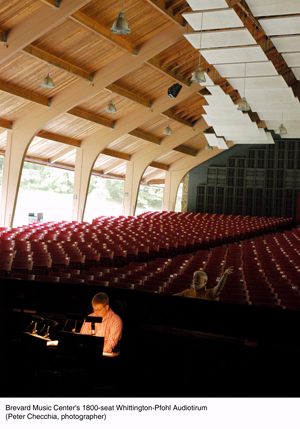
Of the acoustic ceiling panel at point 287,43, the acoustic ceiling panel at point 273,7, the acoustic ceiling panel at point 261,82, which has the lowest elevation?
the acoustic ceiling panel at point 273,7

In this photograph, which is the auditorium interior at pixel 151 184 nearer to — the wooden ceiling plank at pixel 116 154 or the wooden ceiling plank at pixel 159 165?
the wooden ceiling plank at pixel 116 154

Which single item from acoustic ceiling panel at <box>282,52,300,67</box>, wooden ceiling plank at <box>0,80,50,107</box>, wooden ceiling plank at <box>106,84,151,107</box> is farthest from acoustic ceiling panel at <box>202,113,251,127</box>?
wooden ceiling plank at <box>0,80,50,107</box>

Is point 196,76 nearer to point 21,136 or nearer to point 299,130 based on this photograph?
point 21,136

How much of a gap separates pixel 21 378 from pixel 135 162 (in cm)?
2387

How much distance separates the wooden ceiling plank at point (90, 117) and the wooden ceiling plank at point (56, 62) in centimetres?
360

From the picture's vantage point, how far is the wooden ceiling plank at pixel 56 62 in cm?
1403

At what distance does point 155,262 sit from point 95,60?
9.05m

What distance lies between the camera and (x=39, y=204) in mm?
45781

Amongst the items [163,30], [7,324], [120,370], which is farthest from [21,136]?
[120,370]

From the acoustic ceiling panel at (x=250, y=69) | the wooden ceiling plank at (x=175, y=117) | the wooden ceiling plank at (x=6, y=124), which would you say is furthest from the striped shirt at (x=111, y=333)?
the wooden ceiling plank at (x=175, y=117)

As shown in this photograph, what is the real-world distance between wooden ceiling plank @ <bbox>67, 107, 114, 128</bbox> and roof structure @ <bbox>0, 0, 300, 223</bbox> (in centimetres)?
6

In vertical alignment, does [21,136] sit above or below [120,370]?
above

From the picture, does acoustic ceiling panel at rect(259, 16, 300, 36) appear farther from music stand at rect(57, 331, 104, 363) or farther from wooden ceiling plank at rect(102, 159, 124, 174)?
wooden ceiling plank at rect(102, 159, 124, 174)

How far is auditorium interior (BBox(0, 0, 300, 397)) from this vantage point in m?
4.64
